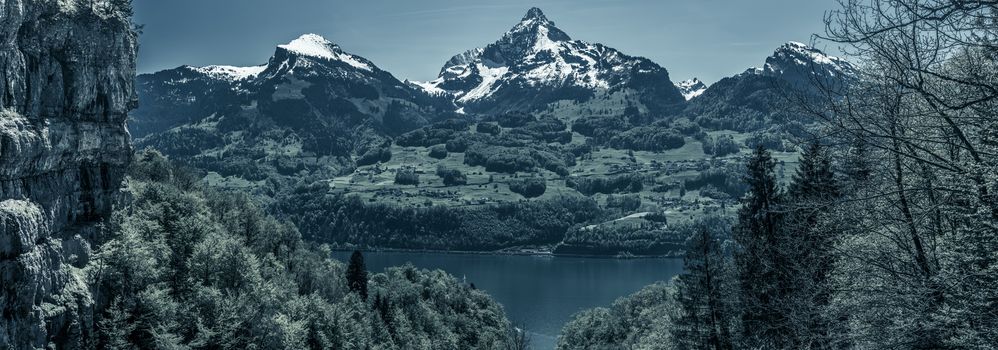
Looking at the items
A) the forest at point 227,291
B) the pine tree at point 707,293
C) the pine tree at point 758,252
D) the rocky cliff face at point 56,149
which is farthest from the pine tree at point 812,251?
the rocky cliff face at point 56,149

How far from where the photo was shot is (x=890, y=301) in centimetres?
1562

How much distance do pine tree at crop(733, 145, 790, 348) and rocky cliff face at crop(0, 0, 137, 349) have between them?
46380 millimetres

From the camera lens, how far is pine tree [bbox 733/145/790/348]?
3552 cm

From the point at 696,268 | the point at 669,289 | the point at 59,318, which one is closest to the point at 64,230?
the point at 59,318

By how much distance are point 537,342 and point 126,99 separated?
3719 inches

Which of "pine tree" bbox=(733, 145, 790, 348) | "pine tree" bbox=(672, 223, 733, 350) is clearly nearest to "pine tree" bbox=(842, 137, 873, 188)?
"pine tree" bbox=(733, 145, 790, 348)

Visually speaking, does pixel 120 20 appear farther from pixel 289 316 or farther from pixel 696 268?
pixel 696 268

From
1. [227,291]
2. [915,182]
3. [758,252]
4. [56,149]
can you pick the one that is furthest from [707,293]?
[56,149]

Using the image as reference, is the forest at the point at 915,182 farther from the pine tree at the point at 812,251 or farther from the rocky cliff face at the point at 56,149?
the rocky cliff face at the point at 56,149

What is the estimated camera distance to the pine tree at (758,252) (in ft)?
117

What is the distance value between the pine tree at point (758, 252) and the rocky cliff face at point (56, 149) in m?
46.4

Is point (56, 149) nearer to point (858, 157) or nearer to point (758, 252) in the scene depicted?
point (758, 252)

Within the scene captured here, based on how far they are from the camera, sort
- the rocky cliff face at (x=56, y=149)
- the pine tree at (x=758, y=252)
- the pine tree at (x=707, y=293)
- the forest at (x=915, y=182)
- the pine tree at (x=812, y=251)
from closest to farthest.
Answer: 1. the forest at (x=915, y=182)
2. the pine tree at (x=812, y=251)
3. the pine tree at (x=758, y=252)
4. the pine tree at (x=707, y=293)
5. the rocky cliff face at (x=56, y=149)

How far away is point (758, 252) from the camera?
36625mm
